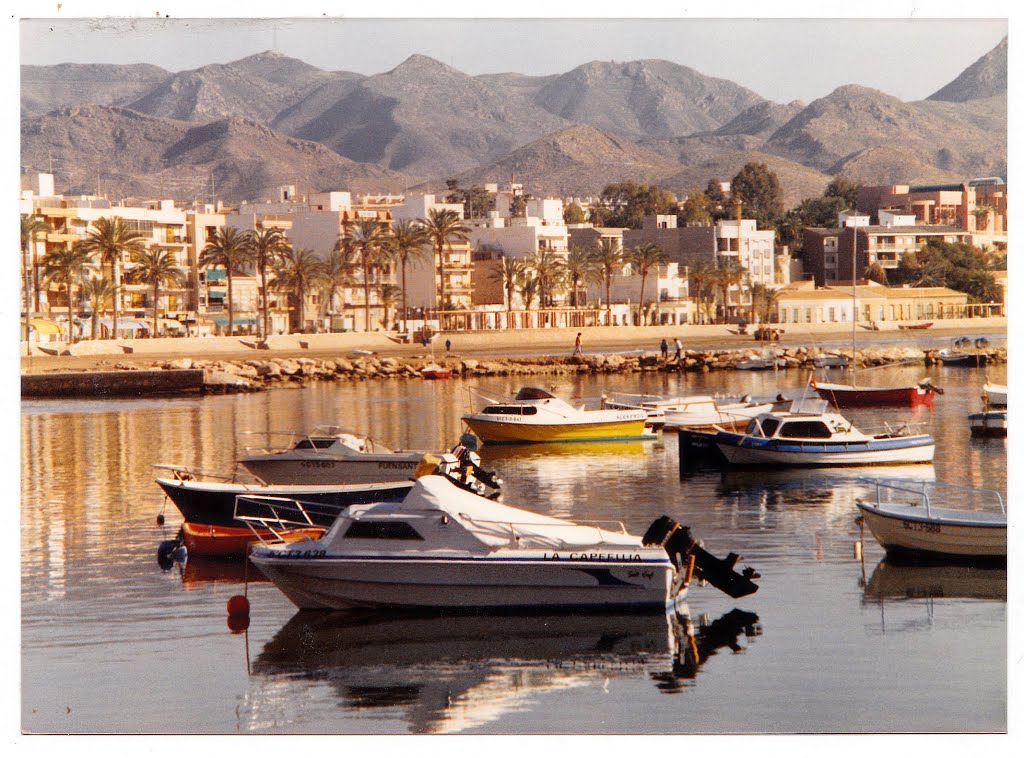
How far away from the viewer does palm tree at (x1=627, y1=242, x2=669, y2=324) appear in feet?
452

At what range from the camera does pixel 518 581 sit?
71.2 ft

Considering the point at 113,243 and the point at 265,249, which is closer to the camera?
the point at 113,243

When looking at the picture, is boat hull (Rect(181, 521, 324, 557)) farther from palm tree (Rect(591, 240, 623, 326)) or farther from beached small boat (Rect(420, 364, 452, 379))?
palm tree (Rect(591, 240, 623, 326))

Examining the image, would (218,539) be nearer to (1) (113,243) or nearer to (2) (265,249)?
(1) (113,243)

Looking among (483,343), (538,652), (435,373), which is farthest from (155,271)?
(538,652)

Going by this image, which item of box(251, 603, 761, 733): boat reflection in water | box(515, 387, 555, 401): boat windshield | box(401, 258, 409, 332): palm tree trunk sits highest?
box(401, 258, 409, 332): palm tree trunk

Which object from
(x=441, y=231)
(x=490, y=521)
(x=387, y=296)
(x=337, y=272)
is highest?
(x=441, y=231)

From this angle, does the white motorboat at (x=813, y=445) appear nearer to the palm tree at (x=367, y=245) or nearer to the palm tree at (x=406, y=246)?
the palm tree at (x=406, y=246)

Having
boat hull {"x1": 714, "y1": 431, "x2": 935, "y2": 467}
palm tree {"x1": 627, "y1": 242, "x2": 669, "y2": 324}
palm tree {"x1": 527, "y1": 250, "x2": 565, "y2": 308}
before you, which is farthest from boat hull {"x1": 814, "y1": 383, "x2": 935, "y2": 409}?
palm tree {"x1": 627, "y1": 242, "x2": 669, "y2": 324}

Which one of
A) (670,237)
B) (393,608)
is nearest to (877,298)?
(670,237)

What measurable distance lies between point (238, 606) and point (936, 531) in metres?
11.9

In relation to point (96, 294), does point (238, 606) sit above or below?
below

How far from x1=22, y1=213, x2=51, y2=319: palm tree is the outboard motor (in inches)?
3218

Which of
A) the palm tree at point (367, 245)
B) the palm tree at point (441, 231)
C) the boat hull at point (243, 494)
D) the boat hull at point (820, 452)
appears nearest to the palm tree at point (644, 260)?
the palm tree at point (441, 231)
